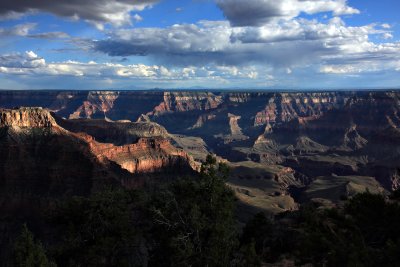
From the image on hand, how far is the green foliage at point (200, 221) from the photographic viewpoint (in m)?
28.0

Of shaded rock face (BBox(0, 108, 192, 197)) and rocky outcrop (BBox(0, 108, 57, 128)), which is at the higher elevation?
rocky outcrop (BBox(0, 108, 57, 128))

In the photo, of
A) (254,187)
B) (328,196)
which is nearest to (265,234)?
(328,196)

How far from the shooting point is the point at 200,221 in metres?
28.7

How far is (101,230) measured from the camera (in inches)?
1453

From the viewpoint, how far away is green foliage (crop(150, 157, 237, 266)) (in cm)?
→ 2795

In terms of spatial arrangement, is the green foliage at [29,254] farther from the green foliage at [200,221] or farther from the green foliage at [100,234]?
the green foliage at [200,221]

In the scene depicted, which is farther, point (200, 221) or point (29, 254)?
point (29, 254)

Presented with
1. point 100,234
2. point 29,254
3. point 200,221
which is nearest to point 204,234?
point 200,221

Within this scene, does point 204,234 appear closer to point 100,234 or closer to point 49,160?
point 100,234

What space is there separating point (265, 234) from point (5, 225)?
43.2 meters

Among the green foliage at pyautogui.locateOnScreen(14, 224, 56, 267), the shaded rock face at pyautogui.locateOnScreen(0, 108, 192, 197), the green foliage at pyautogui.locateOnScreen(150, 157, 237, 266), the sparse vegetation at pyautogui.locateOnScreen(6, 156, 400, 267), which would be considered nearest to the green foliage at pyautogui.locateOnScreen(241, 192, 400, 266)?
the sparse vegetation at pyautogui.locateOnScreen(6, 156, 400, 267)

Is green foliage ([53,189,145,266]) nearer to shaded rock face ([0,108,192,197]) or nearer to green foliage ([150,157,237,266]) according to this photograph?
green foliage ([150,157,237,266])

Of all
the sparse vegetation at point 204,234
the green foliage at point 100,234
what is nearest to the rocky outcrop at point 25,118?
the green foliage at point 100,234

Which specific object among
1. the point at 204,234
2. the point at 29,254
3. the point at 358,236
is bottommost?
the point at 29,254
